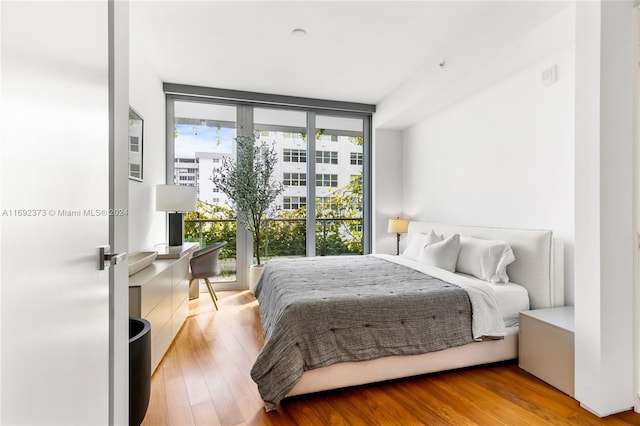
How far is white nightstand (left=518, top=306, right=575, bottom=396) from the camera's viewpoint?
6.54ft

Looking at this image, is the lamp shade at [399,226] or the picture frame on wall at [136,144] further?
the lamp shade at [399,226]

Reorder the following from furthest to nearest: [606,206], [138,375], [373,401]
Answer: [373,401] → [606,206] → [138,375]

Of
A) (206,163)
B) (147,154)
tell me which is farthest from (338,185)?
(147,154)

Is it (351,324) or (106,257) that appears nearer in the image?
(106,257)

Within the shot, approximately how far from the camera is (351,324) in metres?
2.03

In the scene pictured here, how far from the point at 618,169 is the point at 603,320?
84 centimetres

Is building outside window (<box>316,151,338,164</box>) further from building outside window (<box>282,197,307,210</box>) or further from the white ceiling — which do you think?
the white ceiling

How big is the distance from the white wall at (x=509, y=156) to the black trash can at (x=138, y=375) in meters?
3.01

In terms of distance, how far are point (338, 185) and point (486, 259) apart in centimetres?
275

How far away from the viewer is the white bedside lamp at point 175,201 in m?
3.53

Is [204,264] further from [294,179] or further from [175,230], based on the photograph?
[294,179]

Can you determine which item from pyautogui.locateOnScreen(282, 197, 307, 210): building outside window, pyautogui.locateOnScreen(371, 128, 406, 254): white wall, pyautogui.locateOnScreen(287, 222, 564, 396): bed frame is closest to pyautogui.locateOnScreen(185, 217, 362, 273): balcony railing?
pyautogui.locateOnScreen(282, 197, 307, 210): building outside window


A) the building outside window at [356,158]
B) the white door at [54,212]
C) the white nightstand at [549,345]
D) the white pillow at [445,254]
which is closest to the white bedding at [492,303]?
the white nightstand at [549,345]

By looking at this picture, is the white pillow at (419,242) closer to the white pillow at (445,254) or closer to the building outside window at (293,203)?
the white pillow at (445,254)
